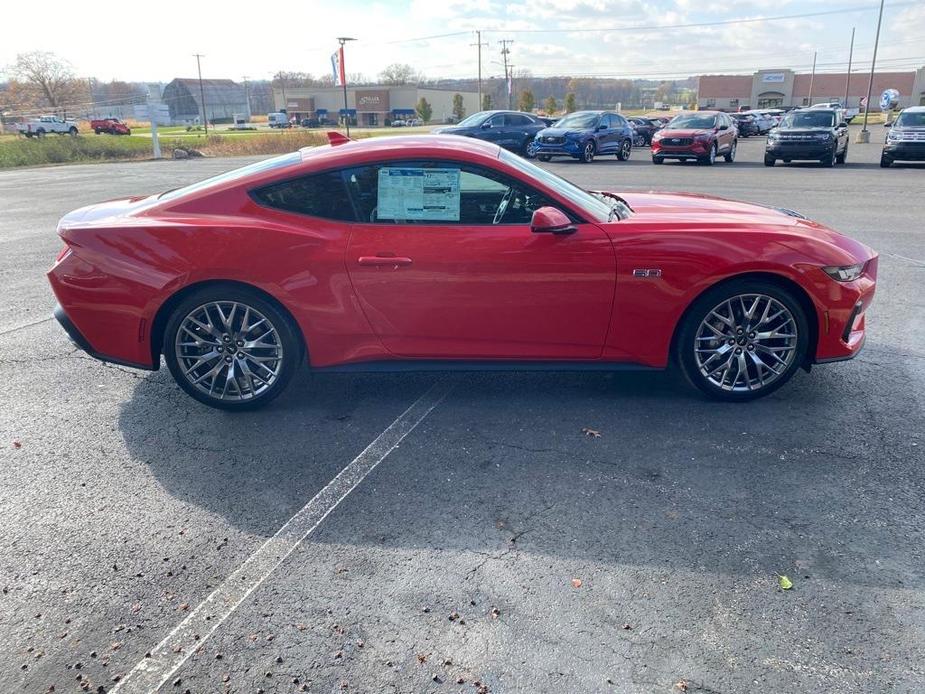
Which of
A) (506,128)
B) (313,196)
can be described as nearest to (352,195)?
(313,196)

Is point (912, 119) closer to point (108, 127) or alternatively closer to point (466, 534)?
point (466, 534)

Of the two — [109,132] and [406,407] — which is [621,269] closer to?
[406,407]

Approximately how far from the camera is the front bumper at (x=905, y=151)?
19500mm

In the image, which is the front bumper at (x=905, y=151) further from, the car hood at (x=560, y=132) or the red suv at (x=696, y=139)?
the car hood at (x=560, y=132)

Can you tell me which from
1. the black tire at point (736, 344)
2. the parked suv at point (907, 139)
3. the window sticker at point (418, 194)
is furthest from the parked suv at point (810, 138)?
the window sticker at point (418, 194)

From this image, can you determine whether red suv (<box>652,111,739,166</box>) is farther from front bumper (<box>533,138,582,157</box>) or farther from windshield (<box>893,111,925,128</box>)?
windshield (<box>893,111,925,128</box>)

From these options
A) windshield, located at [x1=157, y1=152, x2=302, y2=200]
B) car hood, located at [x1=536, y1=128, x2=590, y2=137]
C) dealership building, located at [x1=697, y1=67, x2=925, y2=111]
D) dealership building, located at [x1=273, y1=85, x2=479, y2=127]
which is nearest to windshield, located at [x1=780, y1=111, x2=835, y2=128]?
car hood, located at [x1=536, y1=128, x2=590, y2=137]

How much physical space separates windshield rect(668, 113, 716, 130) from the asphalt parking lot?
19925 mm

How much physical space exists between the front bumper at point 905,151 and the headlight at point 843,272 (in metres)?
19.1

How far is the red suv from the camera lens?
22.4 meters

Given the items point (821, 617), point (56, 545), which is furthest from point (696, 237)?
point (56, 545)

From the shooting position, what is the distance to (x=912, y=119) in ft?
66.8

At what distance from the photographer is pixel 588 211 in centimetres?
420

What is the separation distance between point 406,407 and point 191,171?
22.4m
